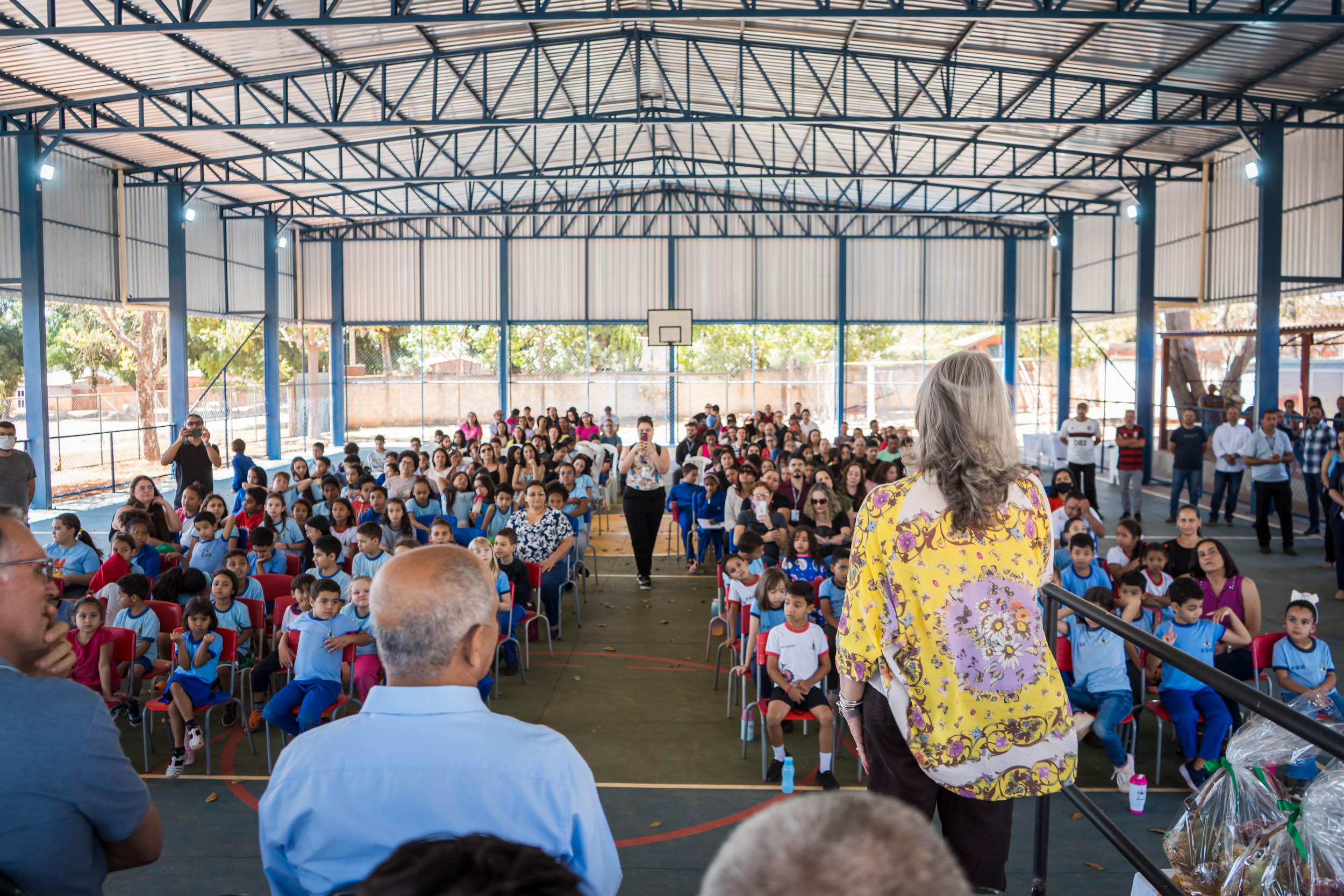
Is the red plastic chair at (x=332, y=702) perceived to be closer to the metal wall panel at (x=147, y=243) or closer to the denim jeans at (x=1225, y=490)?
the denim jeans at (x=1225, y=490)

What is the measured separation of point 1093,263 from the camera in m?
24.2

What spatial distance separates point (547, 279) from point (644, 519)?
16.9 meters

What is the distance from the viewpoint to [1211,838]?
234 cm

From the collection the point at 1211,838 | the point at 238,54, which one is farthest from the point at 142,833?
the point at 238,54

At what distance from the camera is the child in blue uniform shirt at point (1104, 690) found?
5488 millimetres

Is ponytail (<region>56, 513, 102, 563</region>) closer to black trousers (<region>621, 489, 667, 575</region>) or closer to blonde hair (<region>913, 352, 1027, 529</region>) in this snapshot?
black trousers (<region>621, 489, 667, 575</region>)

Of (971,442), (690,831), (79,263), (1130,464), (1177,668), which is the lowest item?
(690,831)

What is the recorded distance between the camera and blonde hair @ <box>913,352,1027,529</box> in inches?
87.4

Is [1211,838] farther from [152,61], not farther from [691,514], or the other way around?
[152,61]

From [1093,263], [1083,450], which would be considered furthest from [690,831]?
[1093,263]

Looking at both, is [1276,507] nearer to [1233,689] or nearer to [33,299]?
[1233,689]

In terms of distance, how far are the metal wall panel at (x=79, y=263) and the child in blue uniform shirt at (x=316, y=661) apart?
501 inches

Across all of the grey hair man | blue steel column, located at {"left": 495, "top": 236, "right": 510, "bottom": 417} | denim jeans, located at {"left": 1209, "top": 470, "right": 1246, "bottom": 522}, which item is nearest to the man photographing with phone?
the grey hair man

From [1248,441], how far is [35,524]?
16.5 meters
